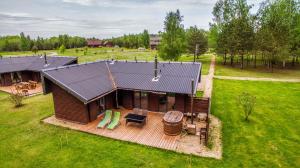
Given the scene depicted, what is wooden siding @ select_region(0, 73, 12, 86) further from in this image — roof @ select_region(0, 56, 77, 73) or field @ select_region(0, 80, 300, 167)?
field @ select_region(0, 80, 300, 167)

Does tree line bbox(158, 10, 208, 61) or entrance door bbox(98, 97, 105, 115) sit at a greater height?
tree line bbox(158, 10, 208, 61)

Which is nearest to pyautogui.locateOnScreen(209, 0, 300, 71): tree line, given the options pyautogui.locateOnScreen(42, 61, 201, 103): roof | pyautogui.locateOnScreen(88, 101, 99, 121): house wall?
pyautogui.locateOnScreen(42, 61, 201, 103): roof

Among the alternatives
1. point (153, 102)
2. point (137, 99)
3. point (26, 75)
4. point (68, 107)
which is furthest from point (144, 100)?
point (26, 75)

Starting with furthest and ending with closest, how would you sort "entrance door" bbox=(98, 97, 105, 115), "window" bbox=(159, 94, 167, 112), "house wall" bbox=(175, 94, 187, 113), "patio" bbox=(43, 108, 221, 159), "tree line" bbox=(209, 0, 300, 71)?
A: "tree line" bbox=(209, 0, 300, 71), "window" bbox=(159, 94, 167, 112), "entrance door" bbox=(98, 97, 105, 115), "house wall" bbox=(175, 94, 187, 113), "patio" bbox=(43, 108, 221, 159)

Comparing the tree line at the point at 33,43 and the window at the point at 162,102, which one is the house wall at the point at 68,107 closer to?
the window at the point at 162,102

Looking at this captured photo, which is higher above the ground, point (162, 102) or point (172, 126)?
point (162, 102)

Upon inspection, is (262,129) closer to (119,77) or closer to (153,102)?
(153,102)
